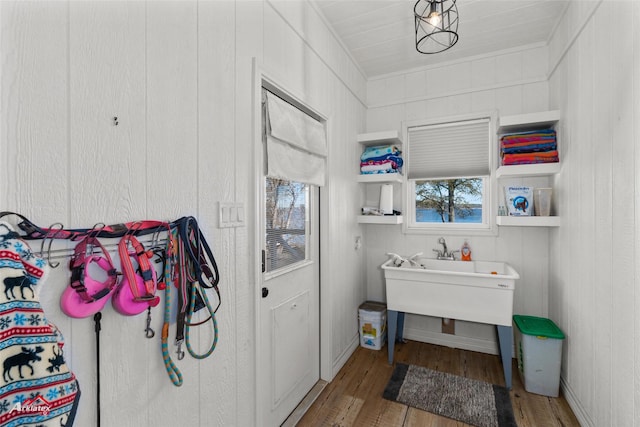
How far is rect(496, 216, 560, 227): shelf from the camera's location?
2.37 m

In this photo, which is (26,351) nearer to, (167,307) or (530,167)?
(167,307)

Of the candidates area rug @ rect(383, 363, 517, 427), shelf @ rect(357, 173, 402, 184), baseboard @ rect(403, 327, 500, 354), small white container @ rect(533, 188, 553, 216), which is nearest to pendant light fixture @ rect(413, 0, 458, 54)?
shelf @ rect(357, 173, 402, 184)

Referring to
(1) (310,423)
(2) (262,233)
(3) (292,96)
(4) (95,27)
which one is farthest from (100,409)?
(3) (292,96)

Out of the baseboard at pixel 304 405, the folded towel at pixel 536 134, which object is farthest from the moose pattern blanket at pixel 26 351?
the folded towel at pixel 536 134

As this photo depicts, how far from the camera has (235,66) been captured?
1.45m

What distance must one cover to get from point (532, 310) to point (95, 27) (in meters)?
3.44

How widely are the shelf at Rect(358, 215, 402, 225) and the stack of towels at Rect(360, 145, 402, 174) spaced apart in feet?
1.47

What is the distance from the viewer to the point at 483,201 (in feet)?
9.66

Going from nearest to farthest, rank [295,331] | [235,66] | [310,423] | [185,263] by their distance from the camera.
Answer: [185,263] < [235,66] < [310,423] < [295,331]

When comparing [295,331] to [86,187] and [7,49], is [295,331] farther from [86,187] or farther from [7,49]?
[7,49]

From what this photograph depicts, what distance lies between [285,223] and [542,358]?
6.89 ft

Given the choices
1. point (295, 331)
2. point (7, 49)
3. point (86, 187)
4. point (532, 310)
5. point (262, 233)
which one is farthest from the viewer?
point (532, 310)

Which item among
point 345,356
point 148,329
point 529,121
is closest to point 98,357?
point 148,329

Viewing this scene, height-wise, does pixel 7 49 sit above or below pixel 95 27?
below
